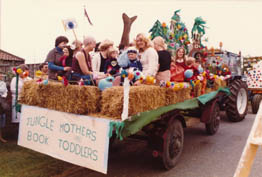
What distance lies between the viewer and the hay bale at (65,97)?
10.4 feet

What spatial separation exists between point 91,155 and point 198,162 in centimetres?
240

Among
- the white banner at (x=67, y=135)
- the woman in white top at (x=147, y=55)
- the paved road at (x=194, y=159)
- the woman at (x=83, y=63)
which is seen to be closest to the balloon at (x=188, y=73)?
the woman in white top at (x=147, y=55)

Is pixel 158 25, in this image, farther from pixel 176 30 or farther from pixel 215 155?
pixel 215 155

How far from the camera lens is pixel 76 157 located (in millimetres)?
3145

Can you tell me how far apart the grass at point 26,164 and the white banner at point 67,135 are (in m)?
0.46

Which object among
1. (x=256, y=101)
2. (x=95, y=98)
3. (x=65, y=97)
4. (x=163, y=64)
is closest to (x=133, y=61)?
(x=163, y=64)

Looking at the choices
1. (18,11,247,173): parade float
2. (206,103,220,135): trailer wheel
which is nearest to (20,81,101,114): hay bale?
(18,11,247,173): parade float

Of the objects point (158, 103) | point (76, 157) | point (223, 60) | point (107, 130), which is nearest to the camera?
point (107, 130)

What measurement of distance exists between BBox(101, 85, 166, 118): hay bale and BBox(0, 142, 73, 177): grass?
161cm

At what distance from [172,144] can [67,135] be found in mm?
1803

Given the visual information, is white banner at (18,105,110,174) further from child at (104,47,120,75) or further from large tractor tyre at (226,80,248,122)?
large tractor tyre at (226,80,248,122)

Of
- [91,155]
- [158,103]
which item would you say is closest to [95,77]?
[158,103]

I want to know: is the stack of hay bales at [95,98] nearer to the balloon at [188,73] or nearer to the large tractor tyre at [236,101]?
the balloon at [188,73]

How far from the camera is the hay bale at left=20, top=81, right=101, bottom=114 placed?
317cm
